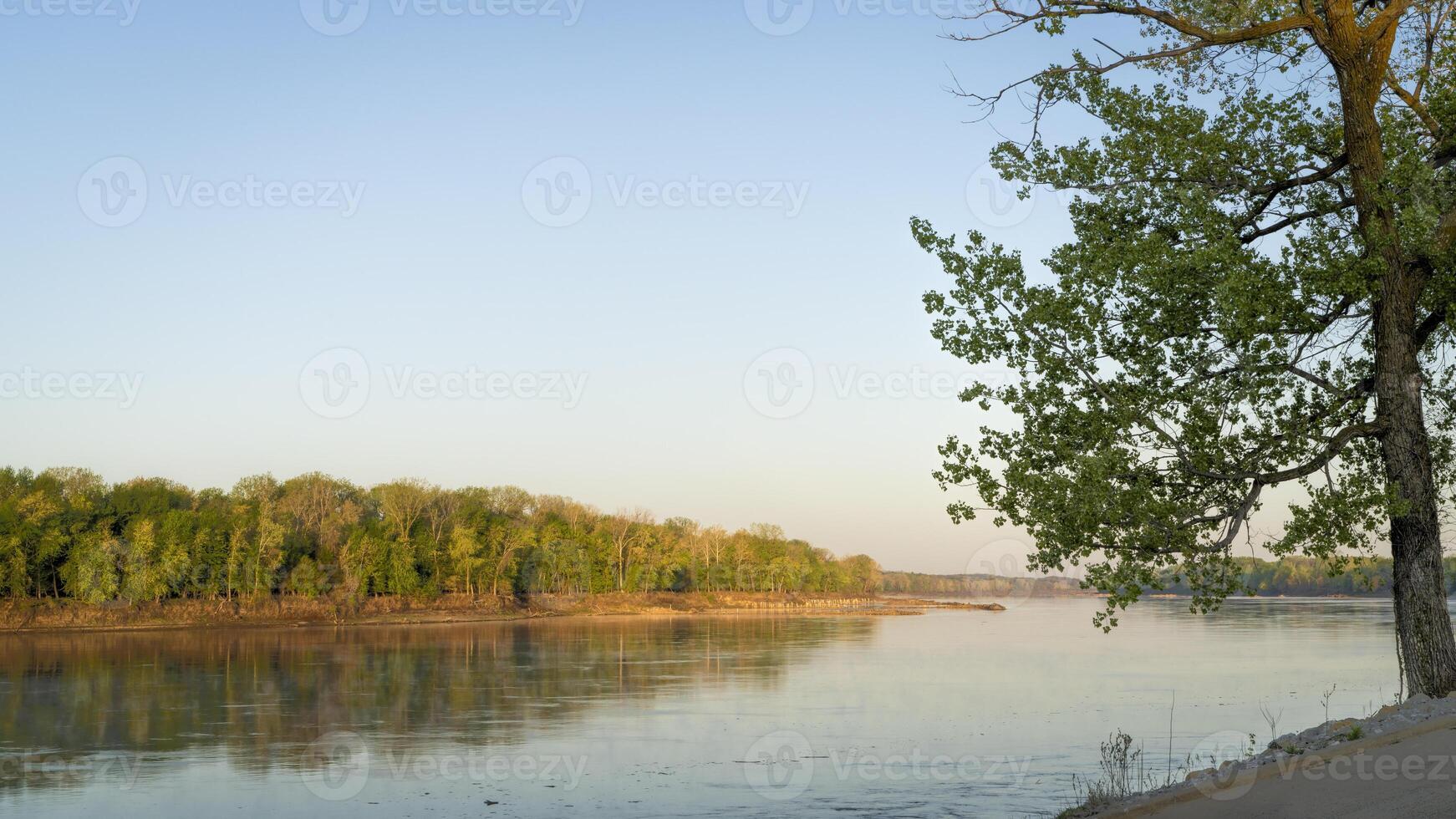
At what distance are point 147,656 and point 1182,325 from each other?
185ft

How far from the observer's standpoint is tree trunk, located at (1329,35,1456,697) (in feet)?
52.1

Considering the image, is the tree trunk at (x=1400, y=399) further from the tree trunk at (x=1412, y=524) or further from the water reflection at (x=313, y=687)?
the water reflection at (x=313, y=687)

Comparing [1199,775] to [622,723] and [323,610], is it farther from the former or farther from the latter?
[323,610]

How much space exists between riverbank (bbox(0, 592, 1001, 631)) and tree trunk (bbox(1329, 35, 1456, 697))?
94.3 metres

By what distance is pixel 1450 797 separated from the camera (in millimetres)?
10773

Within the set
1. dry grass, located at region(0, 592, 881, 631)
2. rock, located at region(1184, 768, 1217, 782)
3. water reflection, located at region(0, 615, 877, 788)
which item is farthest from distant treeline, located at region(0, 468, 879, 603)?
rock, located at region(1184, 768, 1217, 782)

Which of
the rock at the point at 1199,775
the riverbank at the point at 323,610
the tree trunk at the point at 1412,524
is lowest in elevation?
the riverbank at the point at 323,610

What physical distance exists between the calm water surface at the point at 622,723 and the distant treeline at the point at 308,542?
112 feet

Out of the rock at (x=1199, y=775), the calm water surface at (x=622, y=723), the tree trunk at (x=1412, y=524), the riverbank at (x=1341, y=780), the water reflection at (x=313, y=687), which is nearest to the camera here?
the riverbank at (x=1341, y=780)

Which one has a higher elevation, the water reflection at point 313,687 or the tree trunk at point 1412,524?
the tree trunk at point 1412,524

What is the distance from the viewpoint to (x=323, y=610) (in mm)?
106688

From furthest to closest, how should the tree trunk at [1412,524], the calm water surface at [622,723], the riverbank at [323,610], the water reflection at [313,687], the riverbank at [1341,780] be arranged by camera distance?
1. the riverbank at [323,610]
2. the water reflection at [313,687]
3. the calm water surface at [622,723]
4. the tree trunk at [1412,524]
5. the riverbank at [1341,780]

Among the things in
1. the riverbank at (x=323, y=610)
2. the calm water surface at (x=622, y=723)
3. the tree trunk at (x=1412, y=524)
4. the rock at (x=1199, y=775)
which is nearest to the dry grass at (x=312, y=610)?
the riverbank at (x=323, y=610)

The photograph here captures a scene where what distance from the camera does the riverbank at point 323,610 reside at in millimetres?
90500
